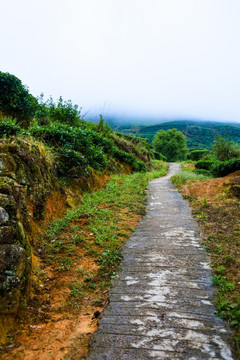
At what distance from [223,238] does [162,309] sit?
2.58 meters

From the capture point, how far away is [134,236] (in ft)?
17.4

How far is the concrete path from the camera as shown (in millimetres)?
2297

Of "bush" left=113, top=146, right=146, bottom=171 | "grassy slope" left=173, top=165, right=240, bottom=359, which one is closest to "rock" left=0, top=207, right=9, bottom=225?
"grassy slope" left=173, top=165, right=240, bottom=359

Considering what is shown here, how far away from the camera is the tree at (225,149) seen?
18.3 meters

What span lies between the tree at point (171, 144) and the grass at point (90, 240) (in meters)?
47.5

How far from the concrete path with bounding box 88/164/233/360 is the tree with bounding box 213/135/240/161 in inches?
623

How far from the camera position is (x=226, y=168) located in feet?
40.0

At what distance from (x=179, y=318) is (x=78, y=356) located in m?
1.27

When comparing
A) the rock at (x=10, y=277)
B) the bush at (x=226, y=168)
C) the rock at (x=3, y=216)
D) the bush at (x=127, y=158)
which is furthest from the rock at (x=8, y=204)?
the bush at (x=127, y=158)

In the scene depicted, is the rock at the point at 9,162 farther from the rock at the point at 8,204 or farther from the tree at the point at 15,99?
the tree at the point at 15,99

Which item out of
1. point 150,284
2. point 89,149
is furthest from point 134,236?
point 89,149

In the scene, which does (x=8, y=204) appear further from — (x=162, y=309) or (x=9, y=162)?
(x=162, y=309)

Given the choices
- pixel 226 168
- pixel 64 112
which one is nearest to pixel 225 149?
pixel 226 168

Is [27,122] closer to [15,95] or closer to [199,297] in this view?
[15,95]
